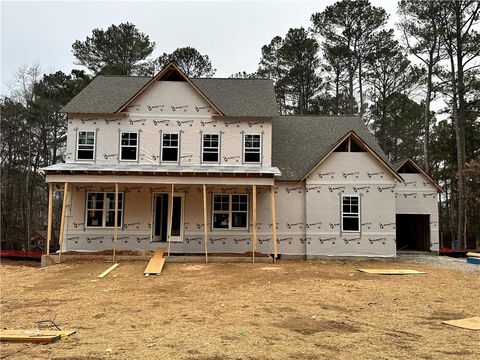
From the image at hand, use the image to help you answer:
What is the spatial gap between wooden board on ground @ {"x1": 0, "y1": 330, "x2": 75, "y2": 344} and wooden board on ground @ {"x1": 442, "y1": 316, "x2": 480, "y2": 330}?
273 inches

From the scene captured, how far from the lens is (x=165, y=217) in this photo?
62.5 ft

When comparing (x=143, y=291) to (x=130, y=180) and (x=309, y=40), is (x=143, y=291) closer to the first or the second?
(x=130, y=180)

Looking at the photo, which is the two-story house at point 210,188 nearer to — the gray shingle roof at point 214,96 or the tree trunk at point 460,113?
the gray shingle roof at point 214,96

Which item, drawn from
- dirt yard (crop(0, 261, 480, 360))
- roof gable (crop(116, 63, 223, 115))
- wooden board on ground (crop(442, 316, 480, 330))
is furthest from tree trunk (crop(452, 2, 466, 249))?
wooden board on ground (crop(442, 316, 480, 330))

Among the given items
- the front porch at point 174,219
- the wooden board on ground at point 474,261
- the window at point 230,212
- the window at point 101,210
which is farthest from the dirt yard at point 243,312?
the window at point 230,212

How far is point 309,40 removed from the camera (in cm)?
3569

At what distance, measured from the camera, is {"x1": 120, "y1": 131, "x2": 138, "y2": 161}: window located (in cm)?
1880

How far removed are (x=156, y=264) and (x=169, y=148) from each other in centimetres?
603

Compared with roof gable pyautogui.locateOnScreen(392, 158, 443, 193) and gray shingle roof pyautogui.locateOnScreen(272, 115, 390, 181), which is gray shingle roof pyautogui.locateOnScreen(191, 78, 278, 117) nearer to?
gray shingle roof pyautogui.locateOnScreen(272, 115, 390, 181)

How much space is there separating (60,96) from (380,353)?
3286 cm

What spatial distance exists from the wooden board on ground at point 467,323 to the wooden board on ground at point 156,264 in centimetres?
900

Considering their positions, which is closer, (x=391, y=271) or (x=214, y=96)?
(x=391, y=271)

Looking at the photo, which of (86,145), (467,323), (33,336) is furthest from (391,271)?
(86,145)

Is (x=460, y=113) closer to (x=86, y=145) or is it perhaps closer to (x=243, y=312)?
(x=86, y=145)
